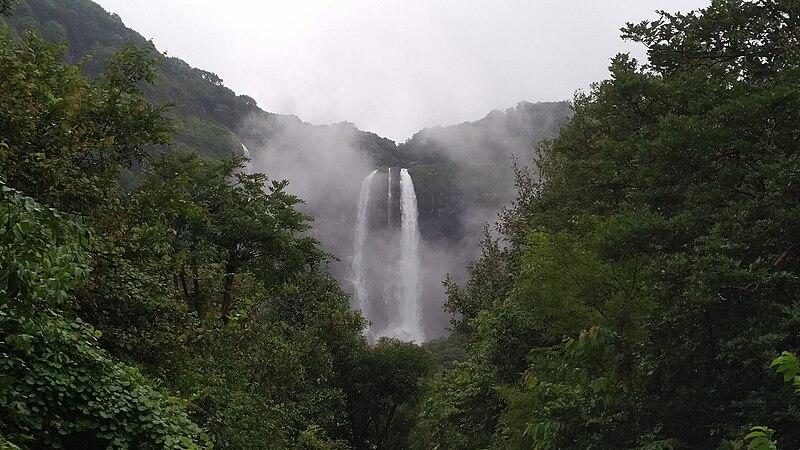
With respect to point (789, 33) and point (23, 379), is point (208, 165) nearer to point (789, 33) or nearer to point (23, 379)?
point (23, 379)

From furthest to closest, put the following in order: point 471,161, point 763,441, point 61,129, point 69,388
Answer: point 471,161, point 61,129, point 69,388, point 763,441

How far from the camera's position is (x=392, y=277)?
288ft

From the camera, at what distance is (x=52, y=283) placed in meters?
4.24

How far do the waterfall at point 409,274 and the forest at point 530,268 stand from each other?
66190 millimetres

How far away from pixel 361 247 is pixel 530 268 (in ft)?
240

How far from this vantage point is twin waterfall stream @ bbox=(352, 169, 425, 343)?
3307 inches

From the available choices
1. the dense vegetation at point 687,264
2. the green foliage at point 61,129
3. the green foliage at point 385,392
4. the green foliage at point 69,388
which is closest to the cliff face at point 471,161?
the green foliage at point 385,392

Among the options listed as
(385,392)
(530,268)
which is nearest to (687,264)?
(530,268)

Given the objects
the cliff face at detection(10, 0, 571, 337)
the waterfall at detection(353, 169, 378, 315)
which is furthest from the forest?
the waterfall at detection(353, 169, 378, 315)

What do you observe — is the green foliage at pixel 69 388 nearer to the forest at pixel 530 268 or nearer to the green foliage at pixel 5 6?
the forest at pixel 530 268

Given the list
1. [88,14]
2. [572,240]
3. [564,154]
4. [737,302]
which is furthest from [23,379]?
[88,14]

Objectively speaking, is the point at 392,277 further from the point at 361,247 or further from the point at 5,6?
the point at 5,6

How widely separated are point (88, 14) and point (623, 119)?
113m

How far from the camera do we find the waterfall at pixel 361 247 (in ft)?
280
